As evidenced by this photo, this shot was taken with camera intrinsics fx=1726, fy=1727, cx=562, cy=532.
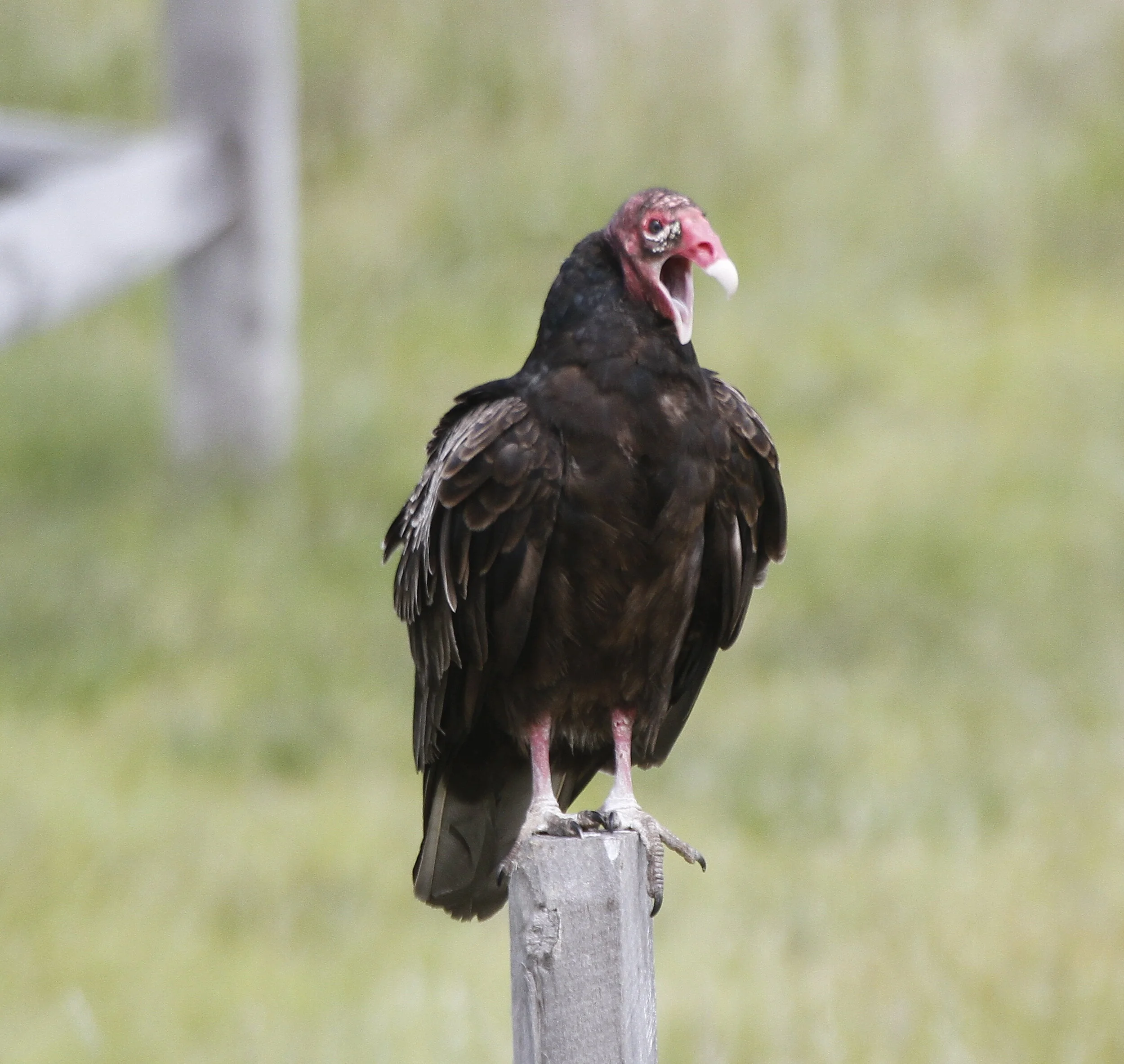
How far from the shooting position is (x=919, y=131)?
931 centimetres

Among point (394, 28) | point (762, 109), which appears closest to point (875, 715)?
point (762, 109)

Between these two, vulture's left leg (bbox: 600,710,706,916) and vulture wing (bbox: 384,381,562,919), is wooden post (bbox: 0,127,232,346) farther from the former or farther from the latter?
vulture's left leg (bbox: 600,710,706,916)

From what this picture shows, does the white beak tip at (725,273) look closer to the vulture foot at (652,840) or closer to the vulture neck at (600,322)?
the vulture neck at (600,322)

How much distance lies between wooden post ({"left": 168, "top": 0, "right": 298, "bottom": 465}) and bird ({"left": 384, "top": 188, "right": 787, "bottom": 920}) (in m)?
4.19

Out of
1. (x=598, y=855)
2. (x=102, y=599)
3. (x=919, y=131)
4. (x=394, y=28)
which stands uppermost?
(x=394, y=28)

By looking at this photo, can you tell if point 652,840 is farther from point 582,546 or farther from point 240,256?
point 240,256

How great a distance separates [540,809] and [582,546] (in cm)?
36

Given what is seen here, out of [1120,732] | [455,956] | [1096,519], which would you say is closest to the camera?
[455,956]

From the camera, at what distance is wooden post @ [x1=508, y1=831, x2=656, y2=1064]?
189 centimetres

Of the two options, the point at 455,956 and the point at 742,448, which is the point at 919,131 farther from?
the point at 742,448

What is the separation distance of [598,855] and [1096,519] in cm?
492

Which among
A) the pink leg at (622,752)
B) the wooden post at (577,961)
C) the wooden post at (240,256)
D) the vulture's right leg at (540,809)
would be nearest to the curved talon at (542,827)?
the vulture's right leg at (540,809)

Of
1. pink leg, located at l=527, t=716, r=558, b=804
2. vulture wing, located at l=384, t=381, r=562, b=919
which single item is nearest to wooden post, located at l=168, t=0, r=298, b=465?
vulture wing, located at l=384, t=381, r=562, b=919

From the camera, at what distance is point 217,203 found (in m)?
6.42
